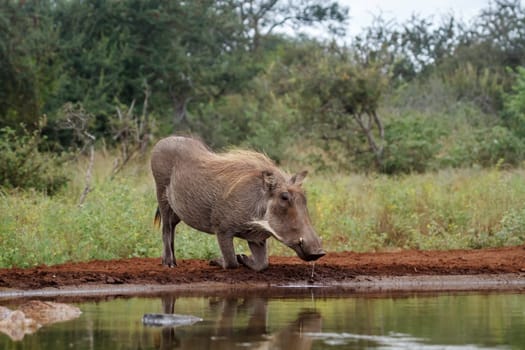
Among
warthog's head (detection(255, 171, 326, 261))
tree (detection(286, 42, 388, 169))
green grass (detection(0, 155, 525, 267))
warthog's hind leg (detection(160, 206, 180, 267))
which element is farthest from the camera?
tree (detection(286, 42, 388, 169))

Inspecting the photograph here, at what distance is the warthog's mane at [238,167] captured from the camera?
30.7 feet

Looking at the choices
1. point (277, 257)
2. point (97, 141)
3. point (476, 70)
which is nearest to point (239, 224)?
point (277, 257)

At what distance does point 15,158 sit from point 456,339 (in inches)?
426

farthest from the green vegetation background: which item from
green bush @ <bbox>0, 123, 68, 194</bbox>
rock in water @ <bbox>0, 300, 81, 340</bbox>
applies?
rock in water @ <bbox>0, 300, 81, 340</bbox>

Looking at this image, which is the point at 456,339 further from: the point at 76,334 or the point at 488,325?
the point at 76,334

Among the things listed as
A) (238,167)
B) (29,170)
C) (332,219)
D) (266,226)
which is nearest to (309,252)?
(266,226)

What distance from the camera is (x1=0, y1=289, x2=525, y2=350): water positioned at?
19.9 ft

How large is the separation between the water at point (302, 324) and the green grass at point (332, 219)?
106 inches

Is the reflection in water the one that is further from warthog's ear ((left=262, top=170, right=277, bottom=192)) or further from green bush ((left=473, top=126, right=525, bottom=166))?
green bush ((left=473, top=126, right=525, bottom=166))

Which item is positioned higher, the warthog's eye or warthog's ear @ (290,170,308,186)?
warthog's ear @ (290,170,308,186)

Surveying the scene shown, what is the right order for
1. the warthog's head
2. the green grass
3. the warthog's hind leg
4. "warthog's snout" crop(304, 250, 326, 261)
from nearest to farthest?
"warthog's snout" crop(304, 250, 326, 261)
the warthog's head
the warthog's hind leg
the green grass

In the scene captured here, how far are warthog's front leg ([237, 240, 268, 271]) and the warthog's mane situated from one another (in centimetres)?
60

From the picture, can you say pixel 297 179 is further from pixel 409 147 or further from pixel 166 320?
pixel 409 147

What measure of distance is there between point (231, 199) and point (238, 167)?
1.24ft
